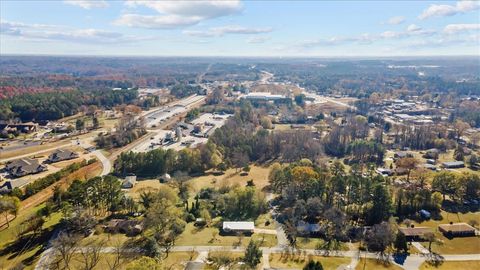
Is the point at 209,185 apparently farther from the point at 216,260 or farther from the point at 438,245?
the point at 438,245

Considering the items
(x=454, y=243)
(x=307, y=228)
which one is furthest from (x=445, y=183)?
(x=307, y=228)

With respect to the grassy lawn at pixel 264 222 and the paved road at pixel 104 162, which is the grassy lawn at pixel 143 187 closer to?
the paved road at pixel 104 162

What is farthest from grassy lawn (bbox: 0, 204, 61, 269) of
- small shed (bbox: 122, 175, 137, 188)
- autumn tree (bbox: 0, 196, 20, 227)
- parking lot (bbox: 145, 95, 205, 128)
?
parking lot (bbox: 145, 95, 205, 128)

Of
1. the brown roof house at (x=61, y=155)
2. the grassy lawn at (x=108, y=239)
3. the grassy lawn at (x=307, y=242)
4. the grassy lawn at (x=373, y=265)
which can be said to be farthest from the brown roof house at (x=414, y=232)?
the brown roof house at (x=61, y=155)

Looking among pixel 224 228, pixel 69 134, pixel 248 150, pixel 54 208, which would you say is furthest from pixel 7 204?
pixel 69 134

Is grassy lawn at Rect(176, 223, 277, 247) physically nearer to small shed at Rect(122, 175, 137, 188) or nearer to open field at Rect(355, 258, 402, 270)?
open field at Rect(355, 258, 402, 270)

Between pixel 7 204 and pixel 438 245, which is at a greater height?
pixel 7 204

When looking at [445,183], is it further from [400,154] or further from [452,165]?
[400,154]

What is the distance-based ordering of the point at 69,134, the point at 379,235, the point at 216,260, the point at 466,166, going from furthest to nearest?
the point at 69,134 → the point at 466,166 → the point at 379,235 → the point at 216,260
